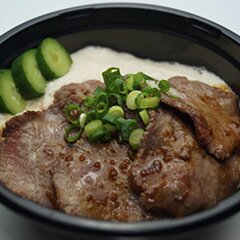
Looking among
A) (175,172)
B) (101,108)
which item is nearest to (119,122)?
(101,108)

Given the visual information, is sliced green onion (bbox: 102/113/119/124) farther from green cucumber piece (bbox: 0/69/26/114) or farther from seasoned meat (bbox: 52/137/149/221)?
green cucumber piece (bbox: 0/69/26/114)

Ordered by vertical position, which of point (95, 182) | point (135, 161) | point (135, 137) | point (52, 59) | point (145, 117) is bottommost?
point (95, 182)

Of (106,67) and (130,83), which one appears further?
(106,67)

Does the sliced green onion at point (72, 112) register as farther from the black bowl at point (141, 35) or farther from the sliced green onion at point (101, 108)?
the black bowl at point (141, 35)

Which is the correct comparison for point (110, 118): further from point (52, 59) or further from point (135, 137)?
point (52, 59)

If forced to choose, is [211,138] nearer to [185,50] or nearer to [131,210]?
[131,210]

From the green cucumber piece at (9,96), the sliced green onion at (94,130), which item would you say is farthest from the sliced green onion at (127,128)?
the green cucumber piece at (9,96)
